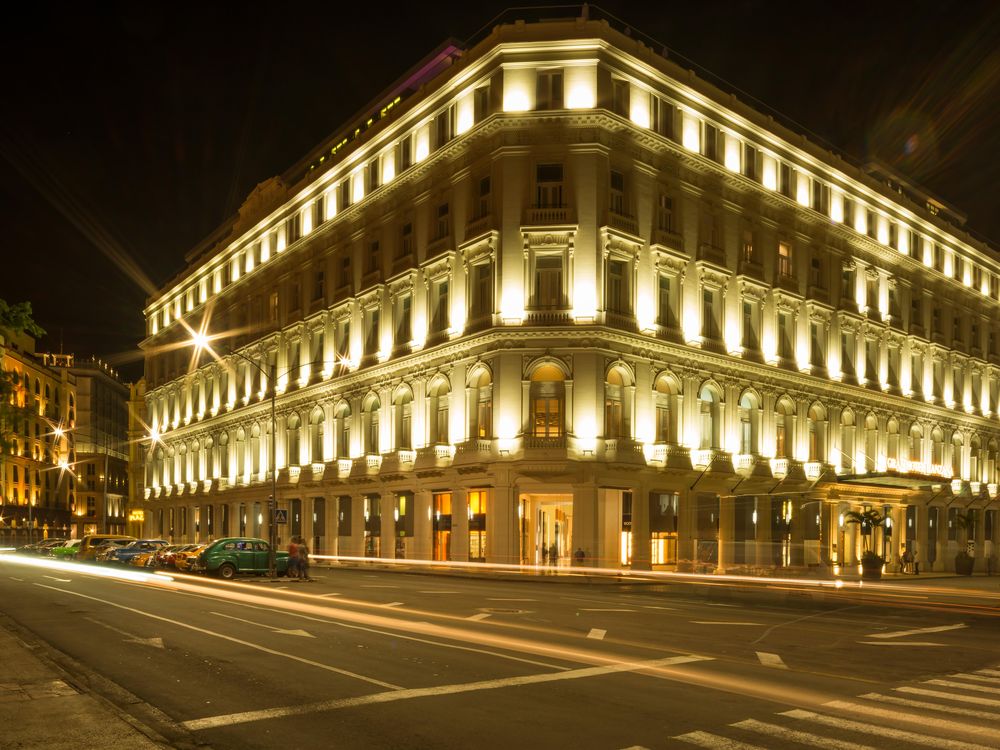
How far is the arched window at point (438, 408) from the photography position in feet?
157

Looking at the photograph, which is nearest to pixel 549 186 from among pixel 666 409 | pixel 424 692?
pixel 666 409

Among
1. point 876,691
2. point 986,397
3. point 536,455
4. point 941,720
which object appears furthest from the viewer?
point 986,397

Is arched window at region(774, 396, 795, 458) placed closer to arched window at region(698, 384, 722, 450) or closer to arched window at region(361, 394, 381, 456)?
arched window at region(698, 384, 722, 450)

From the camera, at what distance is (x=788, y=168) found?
55656mm

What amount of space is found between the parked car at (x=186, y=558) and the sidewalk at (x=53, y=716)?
98.0 feet

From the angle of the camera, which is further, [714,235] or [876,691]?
[714,235]

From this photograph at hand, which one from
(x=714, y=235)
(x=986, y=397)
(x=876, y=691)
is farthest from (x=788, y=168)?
(x=876, y=691)

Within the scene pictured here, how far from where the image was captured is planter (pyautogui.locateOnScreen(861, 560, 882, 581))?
1842 inches

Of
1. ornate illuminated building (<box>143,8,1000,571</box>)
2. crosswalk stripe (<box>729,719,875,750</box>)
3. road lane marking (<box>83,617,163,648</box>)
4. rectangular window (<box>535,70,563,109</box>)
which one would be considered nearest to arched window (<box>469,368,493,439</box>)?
ornate illuminated building (<box>143,8,1000,571</box>)

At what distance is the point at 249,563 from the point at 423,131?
80.7 ft

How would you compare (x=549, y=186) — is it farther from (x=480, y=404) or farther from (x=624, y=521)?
(x=624, y=521)

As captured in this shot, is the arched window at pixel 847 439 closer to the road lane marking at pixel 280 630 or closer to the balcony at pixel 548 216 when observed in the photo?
the balcony at pixel 548 216

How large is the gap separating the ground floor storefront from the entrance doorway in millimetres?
65

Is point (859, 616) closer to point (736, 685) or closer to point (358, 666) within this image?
point (736, 685)
